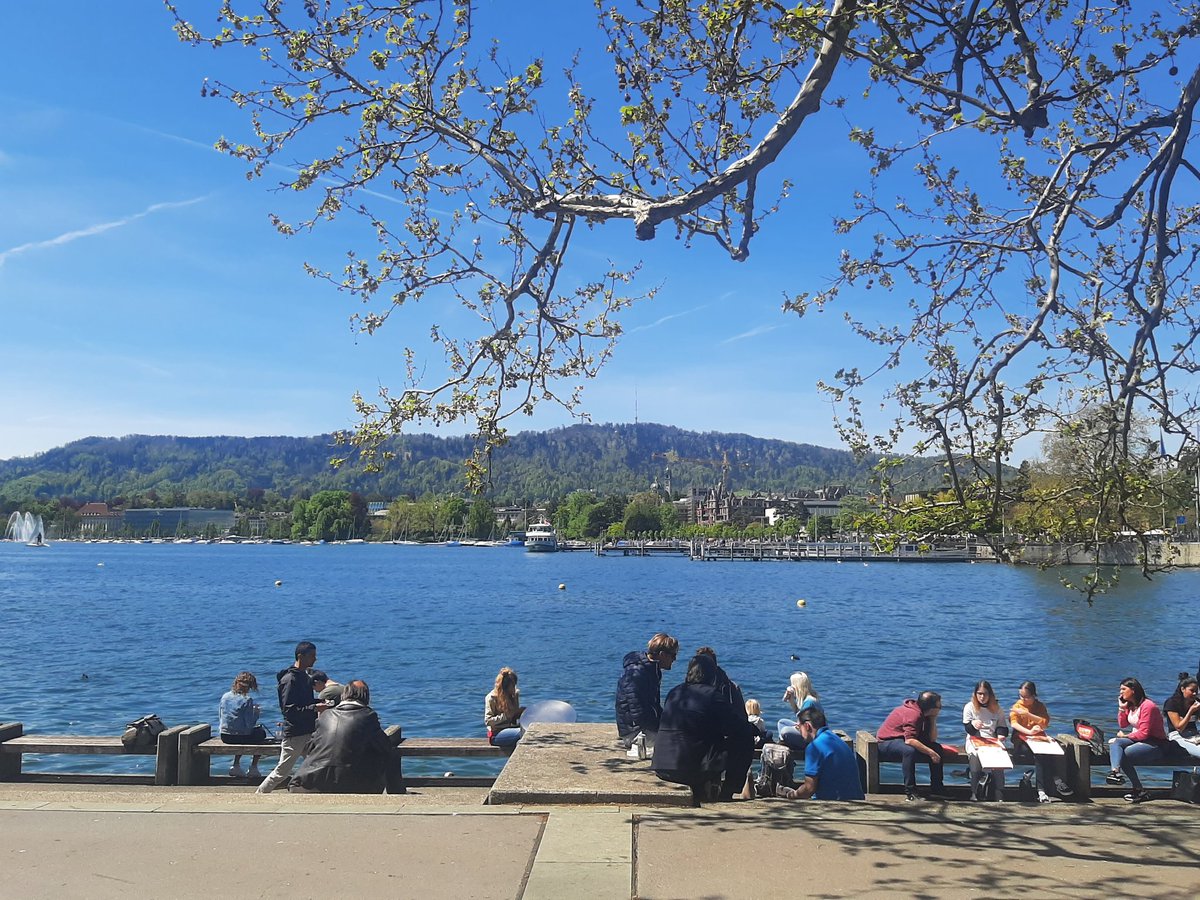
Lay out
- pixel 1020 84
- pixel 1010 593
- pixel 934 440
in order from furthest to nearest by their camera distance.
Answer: pixel 1010 593
pixel 1020 84
pixel 934 440

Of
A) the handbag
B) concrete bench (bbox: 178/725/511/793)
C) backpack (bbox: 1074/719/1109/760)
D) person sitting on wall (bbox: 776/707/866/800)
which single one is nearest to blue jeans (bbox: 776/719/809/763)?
person sitting on wall (bbox: 776/707/866/800)

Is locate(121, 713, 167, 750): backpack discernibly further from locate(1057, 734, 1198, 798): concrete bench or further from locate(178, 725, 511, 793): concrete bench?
locate(1057, 734, 1198, 798): concrete bench

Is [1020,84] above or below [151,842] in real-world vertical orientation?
above

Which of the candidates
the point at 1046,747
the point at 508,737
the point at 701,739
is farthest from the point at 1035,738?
the point at 508,737

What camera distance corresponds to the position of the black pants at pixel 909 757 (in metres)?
11.3

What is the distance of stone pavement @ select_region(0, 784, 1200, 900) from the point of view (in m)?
6.28

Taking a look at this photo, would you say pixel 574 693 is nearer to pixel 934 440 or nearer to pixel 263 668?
pixel 263 668

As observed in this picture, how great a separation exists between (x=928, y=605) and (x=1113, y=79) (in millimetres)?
64224

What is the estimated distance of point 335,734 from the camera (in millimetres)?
9664

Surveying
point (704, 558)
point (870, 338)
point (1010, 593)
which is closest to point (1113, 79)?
point (870, 338)

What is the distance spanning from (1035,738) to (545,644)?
32.5 meters

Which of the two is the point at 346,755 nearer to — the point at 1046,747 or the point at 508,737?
the point at 508,737

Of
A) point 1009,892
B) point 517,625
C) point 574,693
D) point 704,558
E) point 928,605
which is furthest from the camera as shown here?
point 704,558

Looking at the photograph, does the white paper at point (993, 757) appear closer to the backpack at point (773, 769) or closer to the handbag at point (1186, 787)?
the handbag at point (1186, 787)
